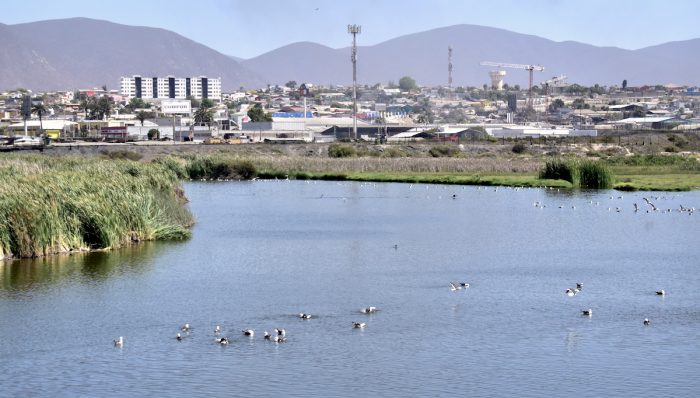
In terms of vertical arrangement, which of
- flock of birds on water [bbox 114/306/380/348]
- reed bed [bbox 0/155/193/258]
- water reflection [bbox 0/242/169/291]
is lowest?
flock of birds on water [bbox 114/306/380/348]

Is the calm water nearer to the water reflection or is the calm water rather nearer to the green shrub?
the water reflection

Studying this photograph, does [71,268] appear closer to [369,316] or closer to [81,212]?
[81,212]

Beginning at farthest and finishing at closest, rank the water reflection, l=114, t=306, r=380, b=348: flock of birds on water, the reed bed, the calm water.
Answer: the reed bed → the water reflection → l=114, t=306, r=380, b=348: flock of birds on water → the calm water

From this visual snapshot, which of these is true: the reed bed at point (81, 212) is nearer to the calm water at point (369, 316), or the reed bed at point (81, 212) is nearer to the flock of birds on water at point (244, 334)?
the calm water at point (369, 316)

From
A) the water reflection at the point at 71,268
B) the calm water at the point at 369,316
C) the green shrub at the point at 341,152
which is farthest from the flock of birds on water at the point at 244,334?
the green shrub at the point at 341,152

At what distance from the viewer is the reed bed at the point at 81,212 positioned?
42906 millimetres

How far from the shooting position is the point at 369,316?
34156mm

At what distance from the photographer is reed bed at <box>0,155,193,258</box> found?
42.9 metres

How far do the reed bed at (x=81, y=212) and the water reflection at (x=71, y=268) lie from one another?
60 centimetres

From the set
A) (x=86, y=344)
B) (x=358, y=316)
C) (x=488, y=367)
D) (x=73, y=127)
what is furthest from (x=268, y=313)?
(x=73, y=127)

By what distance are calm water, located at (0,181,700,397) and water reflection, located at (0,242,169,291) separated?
0.13 m

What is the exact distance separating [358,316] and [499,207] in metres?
36.9

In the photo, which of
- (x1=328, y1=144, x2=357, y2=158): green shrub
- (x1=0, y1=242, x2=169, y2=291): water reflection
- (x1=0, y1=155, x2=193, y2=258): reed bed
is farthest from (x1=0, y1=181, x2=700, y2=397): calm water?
(x1=328, y1=144, x2=357, y2=158): green shrub

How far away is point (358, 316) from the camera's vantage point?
3416 centimetres
